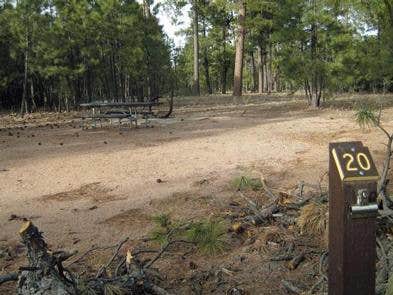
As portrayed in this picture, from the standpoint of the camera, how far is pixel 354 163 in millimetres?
2223

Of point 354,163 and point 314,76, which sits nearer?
point 354,163

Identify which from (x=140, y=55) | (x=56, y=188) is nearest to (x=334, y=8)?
(x=140, y=55)

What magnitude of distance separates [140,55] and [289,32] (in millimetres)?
9036

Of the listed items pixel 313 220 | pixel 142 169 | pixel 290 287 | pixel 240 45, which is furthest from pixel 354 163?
pixel 240 45

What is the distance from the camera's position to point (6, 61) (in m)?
25.3

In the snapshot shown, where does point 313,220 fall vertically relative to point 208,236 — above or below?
above

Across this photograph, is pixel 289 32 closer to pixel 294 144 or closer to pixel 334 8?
pixel 334 8

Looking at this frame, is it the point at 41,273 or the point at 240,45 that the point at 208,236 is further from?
the point at 240,45

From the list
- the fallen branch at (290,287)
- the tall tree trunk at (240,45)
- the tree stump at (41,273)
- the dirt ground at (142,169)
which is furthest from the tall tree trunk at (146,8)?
the tree stump at (41,273)

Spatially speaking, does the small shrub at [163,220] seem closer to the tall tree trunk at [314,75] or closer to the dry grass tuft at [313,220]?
the dry grass tuft at [313,220]

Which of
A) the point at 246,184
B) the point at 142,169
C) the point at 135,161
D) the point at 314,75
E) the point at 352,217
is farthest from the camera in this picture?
the point at 314,75

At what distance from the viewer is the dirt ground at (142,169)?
5.26m

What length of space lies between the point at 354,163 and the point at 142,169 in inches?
232

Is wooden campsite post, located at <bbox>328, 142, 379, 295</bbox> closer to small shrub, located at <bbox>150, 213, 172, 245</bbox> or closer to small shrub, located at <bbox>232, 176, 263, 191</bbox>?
small shrub, located at <bbox>150, 213, 172, 245</bbox>
